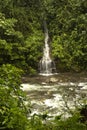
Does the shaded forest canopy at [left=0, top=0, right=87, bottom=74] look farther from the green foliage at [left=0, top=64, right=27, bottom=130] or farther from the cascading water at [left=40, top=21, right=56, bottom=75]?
the green foliage at [left=0, top=64, right=27, bottom=130]

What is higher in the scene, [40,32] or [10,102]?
[10,102]

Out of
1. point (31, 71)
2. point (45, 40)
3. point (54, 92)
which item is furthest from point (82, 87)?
point (45, 40)

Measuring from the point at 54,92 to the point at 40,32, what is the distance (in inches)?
371

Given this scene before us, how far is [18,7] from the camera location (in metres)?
23.8

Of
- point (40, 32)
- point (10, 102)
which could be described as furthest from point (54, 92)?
point (10, 102)

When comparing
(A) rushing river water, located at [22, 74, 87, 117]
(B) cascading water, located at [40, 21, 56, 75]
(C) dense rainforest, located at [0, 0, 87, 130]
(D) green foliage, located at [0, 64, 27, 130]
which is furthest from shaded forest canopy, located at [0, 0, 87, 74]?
(D) green foliage, located at [0, 64, 27, 130]

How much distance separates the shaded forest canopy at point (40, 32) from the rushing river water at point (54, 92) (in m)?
2.23

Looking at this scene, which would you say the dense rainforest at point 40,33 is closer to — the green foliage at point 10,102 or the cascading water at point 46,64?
the cascading water at point 46,64

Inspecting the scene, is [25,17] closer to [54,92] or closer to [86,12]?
[86,12]

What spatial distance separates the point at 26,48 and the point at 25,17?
382 cm

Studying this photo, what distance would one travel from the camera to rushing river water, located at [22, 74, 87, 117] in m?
11.5

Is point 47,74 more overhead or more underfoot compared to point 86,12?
more underfoot

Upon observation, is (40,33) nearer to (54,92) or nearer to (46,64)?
(46,64)

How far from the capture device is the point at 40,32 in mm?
22969
